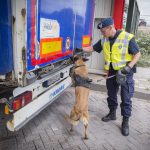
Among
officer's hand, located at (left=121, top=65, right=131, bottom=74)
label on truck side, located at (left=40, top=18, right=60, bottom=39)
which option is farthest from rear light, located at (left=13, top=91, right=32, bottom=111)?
officer's hand, located at (left=121, top=65, right=131, bottom=74)

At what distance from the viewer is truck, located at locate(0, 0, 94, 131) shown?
250cm

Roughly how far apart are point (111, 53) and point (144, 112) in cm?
186

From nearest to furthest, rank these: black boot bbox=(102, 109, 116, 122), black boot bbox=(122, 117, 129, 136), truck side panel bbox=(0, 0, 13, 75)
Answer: truck side panel bbox=(0, 0, 13, 75) → black boot bbox=(122, 117, 129, 136) → black boot bbox=(102, 109, 116, 122)

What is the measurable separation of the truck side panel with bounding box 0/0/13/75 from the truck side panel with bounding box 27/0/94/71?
7.8 inches

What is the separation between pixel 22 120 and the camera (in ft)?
9.84

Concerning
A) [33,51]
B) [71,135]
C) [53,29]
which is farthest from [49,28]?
[71,135]

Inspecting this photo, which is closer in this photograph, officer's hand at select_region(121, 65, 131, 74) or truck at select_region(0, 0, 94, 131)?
truck at select_region(0, 0, 94, 131)

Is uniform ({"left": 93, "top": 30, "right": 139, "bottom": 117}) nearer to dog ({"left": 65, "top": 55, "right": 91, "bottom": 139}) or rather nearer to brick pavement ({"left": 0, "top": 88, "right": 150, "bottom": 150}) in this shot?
brick pavement ({"left": 0, "top": 88, "right": 150, "bottom": 150})

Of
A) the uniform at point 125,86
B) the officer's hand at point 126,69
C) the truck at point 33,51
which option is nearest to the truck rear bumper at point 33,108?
the truck at point 33,51

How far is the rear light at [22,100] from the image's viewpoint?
2.84 m

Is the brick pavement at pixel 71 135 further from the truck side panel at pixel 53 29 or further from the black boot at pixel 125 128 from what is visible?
the truck side panel at pixel 53 29

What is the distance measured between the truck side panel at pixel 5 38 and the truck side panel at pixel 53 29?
0.20m

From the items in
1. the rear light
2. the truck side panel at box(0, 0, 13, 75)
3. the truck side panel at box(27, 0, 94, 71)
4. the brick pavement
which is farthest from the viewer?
the brick pavement

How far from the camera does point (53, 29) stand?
319 cm
